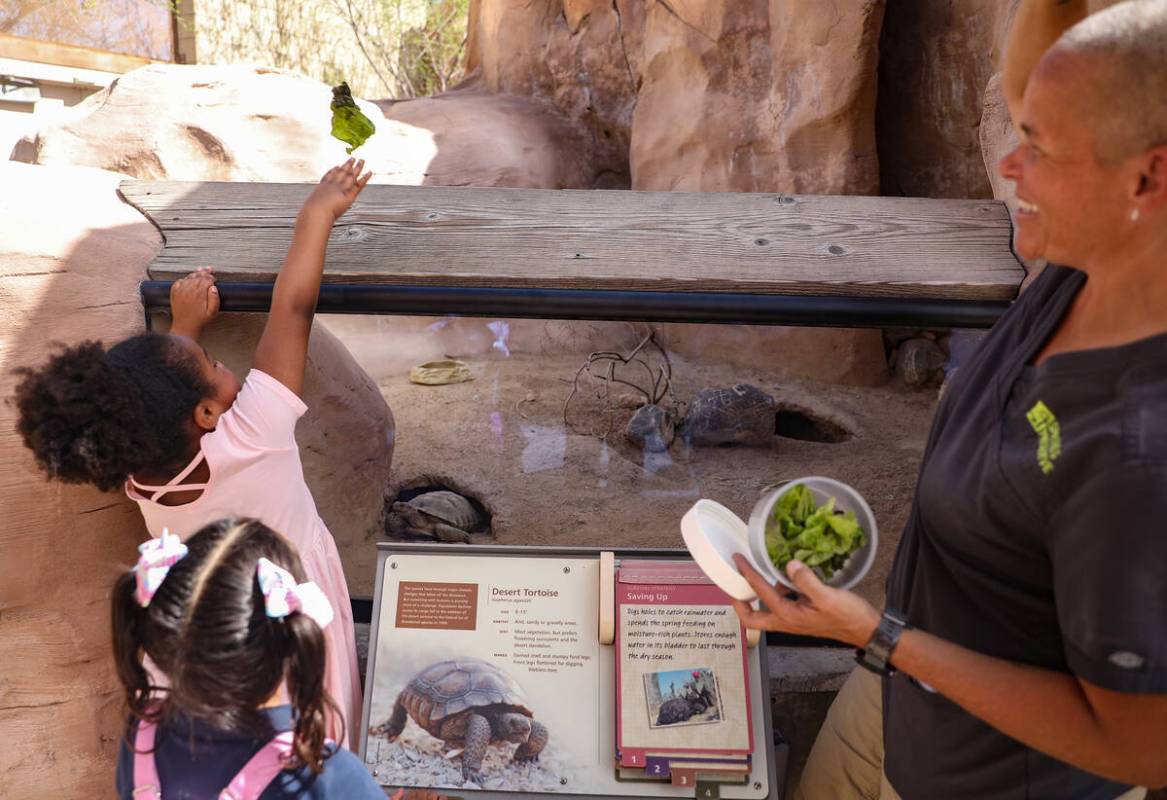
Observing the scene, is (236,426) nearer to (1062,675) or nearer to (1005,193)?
(1062,675)

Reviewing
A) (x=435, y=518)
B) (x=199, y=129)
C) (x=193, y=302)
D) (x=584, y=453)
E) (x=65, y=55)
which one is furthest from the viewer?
(x=65, y=55)

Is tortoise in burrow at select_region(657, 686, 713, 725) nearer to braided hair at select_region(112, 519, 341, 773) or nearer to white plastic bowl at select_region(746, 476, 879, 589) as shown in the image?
white plastic bowl at select_region(746, 476, 879, 589)

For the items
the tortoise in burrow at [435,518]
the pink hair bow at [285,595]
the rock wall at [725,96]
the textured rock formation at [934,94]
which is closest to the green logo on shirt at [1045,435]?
the pink hair bow at [285,595]

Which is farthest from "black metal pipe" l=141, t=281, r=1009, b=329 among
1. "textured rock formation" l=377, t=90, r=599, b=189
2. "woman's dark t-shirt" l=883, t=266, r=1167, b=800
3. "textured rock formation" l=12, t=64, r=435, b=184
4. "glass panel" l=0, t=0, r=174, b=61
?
"glass panel" l=0, t=0, r=174, b=61

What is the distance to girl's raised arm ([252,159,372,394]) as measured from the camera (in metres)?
2.03

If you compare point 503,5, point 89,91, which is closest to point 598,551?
point 503,5

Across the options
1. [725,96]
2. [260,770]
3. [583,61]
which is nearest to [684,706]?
[260,770]

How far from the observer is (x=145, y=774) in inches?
54.8

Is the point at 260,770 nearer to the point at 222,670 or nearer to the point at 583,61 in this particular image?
the point at 222,670

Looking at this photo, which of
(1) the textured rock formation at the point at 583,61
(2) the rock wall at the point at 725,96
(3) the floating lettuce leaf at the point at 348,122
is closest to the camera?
(3) the floating lettuce leaf at the point at 348,122

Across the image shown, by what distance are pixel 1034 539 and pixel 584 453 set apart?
8.92 feet

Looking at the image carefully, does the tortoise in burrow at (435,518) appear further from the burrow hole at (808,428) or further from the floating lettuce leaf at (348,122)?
the floating lettuce leaf at (348,122)

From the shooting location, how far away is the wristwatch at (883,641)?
1.27 m

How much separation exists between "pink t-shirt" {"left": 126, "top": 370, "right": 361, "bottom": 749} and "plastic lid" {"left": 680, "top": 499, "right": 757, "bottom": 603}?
0.83m
